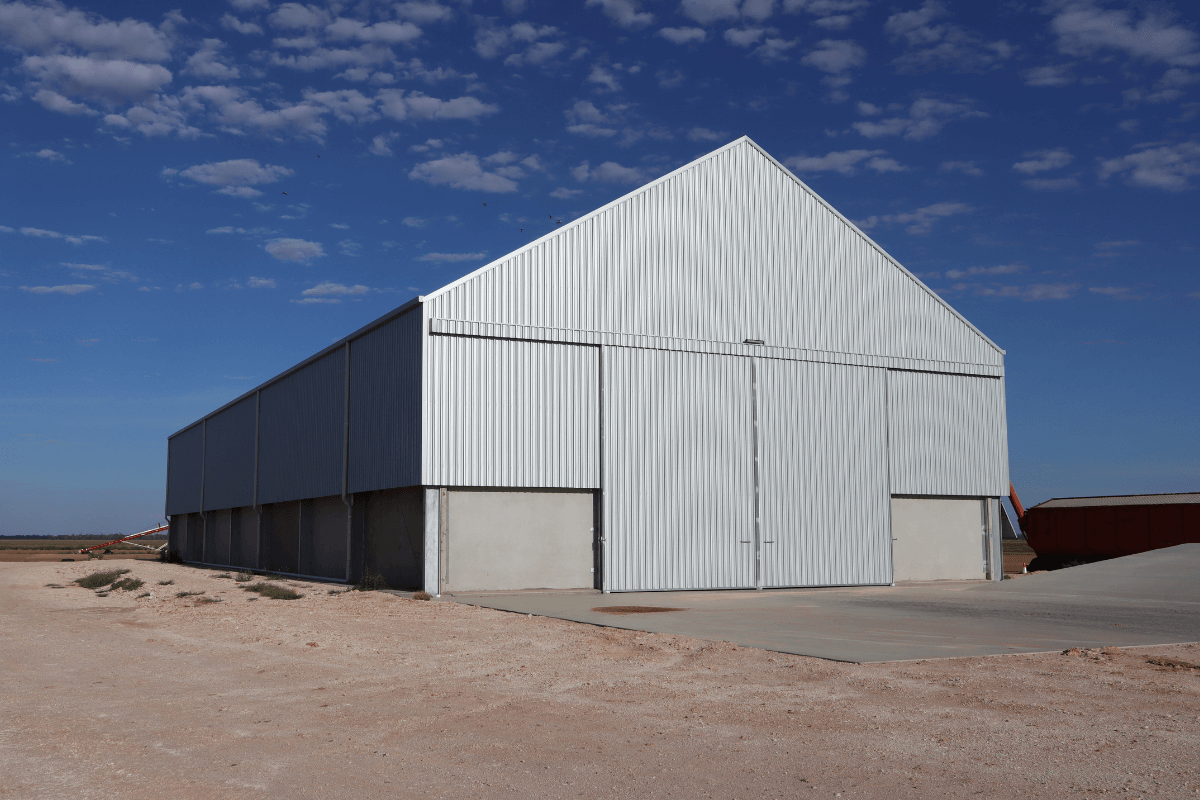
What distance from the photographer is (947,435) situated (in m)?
32.4

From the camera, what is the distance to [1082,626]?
17.3 meters

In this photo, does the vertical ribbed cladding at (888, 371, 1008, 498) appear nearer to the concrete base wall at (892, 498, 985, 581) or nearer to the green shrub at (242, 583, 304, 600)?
the concrete base wall at (892, 498, 985, 581)

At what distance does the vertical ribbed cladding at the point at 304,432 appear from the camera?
31.4 metres

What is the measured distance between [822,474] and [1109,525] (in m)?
18.5

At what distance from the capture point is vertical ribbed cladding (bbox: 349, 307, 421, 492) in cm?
2508

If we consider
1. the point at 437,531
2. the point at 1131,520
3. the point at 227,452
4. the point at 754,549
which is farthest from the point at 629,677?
the point at 227,452

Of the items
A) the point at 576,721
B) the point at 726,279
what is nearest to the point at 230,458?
the point at 726,279

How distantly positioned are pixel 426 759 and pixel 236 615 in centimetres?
1380

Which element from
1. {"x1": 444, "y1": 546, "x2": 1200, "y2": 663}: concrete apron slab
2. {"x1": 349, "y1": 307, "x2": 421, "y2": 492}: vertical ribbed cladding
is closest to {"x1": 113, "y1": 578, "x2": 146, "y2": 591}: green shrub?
{"x1": 349, "y1": 307, "x2": 421, "y2": 492}: vertical ribbed cladding

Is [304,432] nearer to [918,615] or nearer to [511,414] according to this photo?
[511,414]

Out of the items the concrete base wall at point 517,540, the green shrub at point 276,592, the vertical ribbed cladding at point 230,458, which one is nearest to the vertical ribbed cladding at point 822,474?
the concrete base wall at point 517,540

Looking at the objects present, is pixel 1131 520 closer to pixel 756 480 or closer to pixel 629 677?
pixel 756 480

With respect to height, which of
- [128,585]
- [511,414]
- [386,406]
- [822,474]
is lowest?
[128,585]

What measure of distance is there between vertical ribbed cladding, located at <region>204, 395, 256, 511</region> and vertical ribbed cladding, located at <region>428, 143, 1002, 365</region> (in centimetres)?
2099
